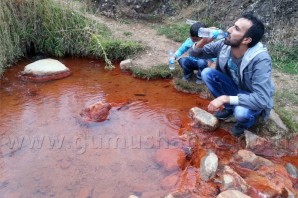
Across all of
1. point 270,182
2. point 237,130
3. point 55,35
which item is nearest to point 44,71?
point 55,35

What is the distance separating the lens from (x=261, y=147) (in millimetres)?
4039

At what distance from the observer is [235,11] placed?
7.18 meters

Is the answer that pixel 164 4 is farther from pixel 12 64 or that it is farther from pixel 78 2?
pixel 12 64

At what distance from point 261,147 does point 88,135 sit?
84.0 inches

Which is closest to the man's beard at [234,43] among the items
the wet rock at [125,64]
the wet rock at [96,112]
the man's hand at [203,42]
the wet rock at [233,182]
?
the man's hand at [203,42]

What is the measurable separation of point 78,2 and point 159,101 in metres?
3.84

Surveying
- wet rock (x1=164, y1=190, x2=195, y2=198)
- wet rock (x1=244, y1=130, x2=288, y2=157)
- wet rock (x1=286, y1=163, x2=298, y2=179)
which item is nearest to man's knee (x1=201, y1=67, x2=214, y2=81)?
wet rock (x1=244, y1=130, x2=288, y2=157)

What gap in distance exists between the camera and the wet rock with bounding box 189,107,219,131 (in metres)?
4.37

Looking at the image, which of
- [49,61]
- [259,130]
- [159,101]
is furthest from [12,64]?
[259,130]

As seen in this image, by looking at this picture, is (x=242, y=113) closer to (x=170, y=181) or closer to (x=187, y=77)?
(x=170, y=181)

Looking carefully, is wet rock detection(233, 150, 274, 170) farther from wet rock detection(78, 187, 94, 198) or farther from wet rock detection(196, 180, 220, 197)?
wet rock detection(78, 187, 94, 198)

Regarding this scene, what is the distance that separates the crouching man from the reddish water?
1.63 ft

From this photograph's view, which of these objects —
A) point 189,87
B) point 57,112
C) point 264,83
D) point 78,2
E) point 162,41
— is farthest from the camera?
point 78,2

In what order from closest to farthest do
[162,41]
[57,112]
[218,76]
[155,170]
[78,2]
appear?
[155,170] < [218,76] < [57,112] < [162,41] < [78,2]
